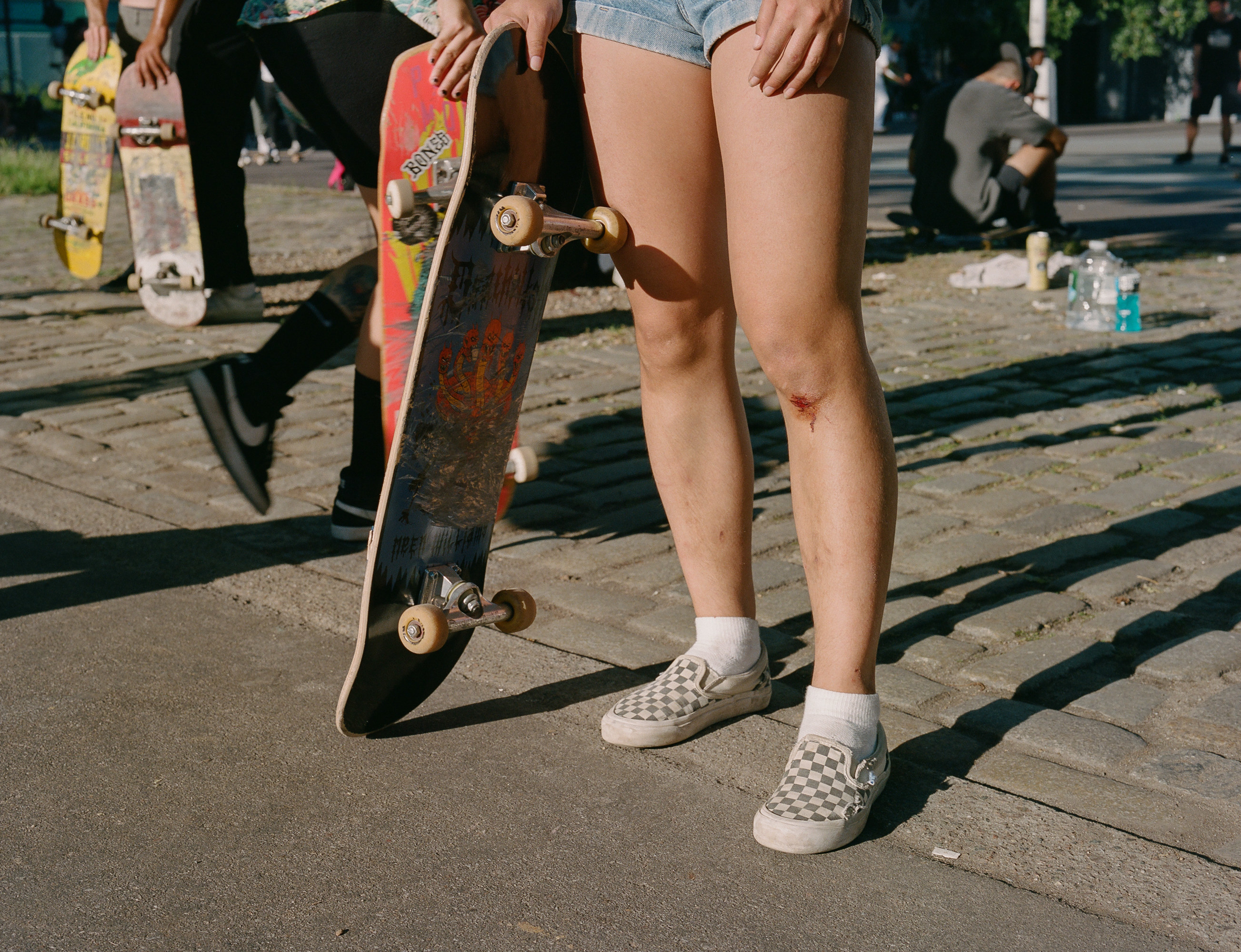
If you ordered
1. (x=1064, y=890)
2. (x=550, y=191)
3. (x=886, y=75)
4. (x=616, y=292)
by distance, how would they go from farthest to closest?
(x=886, y=75) < (x=616, y=292) < (x=550, y=191) < (x=1064, y=890)

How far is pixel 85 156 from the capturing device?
22.9ft

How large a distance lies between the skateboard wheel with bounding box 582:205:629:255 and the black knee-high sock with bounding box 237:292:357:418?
1367 mm

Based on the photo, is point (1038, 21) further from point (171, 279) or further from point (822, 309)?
point (822, 309)

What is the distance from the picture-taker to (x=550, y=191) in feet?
7.58

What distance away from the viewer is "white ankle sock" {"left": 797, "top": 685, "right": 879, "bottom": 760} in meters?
2.08

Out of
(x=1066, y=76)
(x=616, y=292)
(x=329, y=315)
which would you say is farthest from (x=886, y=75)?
(x=329, y=315)

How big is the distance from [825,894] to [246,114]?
18.1ft

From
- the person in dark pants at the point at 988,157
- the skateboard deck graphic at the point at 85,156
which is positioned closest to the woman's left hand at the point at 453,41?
the skateboard deck graphic at the point at 85,156

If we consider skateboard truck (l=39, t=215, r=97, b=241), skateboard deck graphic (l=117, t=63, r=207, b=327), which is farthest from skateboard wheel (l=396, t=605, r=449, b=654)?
skateboard truck (l=39, t=215, r=97, b=241)

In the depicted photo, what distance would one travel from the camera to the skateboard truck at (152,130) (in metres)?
6.06

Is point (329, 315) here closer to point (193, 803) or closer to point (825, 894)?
point (193, 803)

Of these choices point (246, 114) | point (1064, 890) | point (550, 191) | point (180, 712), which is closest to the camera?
point (1064, 890)

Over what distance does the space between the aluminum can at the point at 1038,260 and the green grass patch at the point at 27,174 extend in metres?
9.83

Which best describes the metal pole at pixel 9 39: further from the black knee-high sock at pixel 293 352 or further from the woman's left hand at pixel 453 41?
the woman's left hand at pixel 453 41
